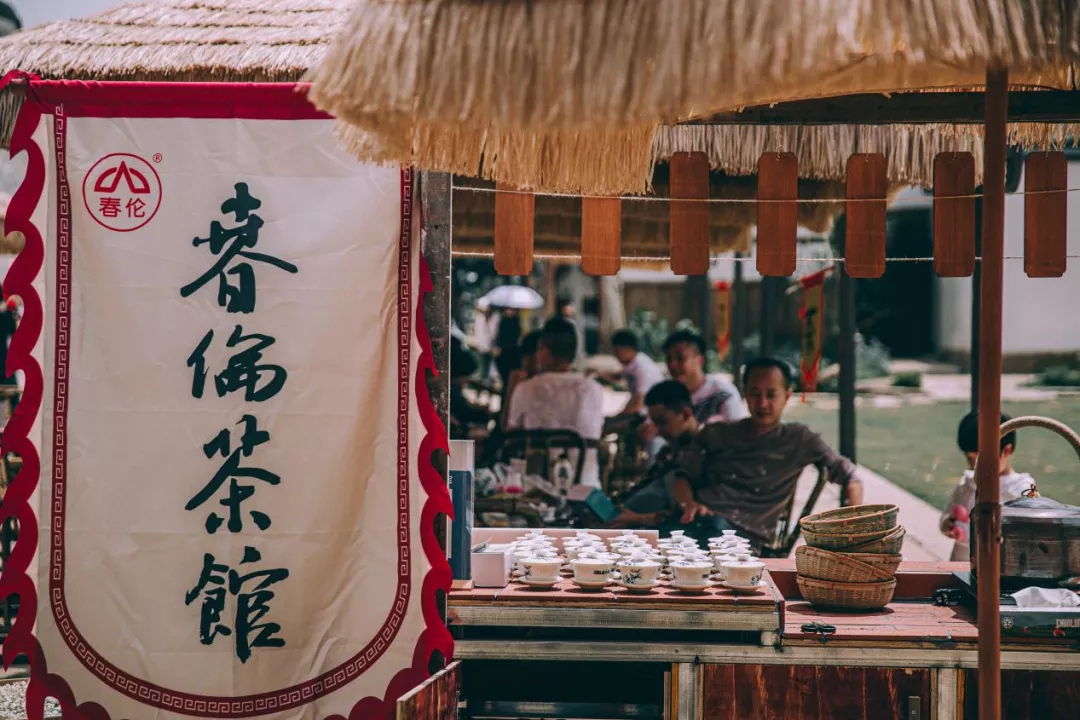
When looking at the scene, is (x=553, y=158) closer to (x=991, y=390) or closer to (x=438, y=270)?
(x=438, y=270)

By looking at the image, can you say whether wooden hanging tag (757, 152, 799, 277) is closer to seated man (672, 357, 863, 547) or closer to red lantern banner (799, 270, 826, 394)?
seated man (672, 357, 863, 547)

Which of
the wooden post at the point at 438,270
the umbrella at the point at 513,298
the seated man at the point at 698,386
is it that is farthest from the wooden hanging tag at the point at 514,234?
the umbrella at the point at 513,298

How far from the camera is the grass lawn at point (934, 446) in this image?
1297 cm

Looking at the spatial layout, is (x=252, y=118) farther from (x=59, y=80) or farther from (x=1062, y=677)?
(x=1062, y=677)

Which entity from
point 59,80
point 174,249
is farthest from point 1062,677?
point 59,80

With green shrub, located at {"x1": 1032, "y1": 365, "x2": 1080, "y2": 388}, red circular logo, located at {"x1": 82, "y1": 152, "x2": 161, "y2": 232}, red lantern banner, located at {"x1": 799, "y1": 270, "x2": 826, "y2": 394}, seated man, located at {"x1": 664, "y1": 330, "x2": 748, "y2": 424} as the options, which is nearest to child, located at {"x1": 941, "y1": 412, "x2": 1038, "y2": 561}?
red lantern banner, located at {"x1": 799, "y1": 270, "x2": 826, "y2": 394}

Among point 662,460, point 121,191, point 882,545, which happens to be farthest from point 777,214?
point 662,460

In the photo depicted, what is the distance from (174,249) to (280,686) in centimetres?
168

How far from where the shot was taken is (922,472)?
14.0m

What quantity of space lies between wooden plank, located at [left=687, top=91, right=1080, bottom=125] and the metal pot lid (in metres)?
1.46

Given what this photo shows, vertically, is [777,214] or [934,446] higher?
[777,214]

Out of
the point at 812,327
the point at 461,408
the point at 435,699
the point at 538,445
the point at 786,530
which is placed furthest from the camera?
the point at 461,408

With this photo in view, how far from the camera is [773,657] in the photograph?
12.3 ft

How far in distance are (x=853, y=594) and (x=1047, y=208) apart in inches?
65.7
